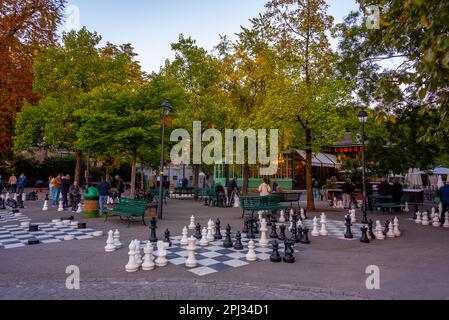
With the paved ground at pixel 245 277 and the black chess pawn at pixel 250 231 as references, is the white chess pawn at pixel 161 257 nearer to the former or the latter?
the paved ground at pixel 245 277

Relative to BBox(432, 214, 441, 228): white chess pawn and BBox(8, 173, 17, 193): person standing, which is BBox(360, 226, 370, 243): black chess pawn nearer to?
BBox(432, 214, 441, 228): white chess pawn

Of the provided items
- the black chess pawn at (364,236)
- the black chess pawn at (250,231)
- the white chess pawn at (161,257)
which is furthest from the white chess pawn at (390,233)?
the white chess pawn at (161,257)

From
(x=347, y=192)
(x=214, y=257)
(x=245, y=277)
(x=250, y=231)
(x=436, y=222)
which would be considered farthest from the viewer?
(x=347, y=192)

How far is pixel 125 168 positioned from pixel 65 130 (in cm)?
2080

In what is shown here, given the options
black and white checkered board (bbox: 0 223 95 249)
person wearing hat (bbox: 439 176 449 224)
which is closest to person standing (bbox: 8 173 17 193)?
black and white checkered board (bbox: 0 223 95 249)

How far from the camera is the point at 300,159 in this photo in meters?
34.2

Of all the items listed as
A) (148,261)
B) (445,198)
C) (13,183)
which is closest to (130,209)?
(148,261)

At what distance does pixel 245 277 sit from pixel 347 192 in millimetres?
14003

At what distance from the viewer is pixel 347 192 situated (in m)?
17.5

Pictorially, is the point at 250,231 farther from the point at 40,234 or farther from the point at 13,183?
the point at 13,183

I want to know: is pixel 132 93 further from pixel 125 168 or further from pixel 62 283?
pixel 125 168

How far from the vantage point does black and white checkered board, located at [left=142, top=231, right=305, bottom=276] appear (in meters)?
5.99

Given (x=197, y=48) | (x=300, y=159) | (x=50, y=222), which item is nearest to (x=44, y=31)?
(x=197, y=48)

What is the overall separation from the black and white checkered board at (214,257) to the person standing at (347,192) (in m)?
10.7
